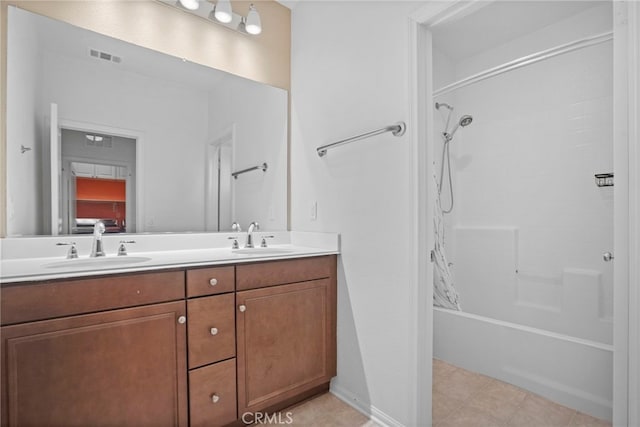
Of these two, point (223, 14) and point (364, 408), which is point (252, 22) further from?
point (364, 408)

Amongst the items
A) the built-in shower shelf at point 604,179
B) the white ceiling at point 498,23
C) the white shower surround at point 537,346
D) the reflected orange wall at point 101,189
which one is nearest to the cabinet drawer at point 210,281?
the reflected orange wall at point 101,189

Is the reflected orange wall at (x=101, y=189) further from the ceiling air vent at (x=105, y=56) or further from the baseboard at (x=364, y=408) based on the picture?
the baseboard at (x=364, y=408)

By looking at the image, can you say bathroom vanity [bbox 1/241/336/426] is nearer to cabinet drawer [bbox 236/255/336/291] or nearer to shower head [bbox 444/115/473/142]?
cabinet drawer [bbox 236/255/336/291]

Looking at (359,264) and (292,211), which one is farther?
(292,211)

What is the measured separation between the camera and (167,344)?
1284 millimetres

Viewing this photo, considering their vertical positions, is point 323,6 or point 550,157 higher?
point 323,6

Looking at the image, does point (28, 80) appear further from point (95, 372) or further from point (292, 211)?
point (292, 211)

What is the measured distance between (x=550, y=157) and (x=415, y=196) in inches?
57.3

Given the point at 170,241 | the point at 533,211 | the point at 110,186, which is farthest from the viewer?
the point at 533,211

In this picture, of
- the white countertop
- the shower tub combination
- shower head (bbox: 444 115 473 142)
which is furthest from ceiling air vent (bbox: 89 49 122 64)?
shower head (bbox: 444 115 473 142)

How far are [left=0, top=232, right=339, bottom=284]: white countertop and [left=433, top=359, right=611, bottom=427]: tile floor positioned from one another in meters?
1.04

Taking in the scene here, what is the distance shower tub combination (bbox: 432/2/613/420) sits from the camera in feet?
6.17

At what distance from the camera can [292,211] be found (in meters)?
2.29

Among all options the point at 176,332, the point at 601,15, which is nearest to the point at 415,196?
the point at 176,332
